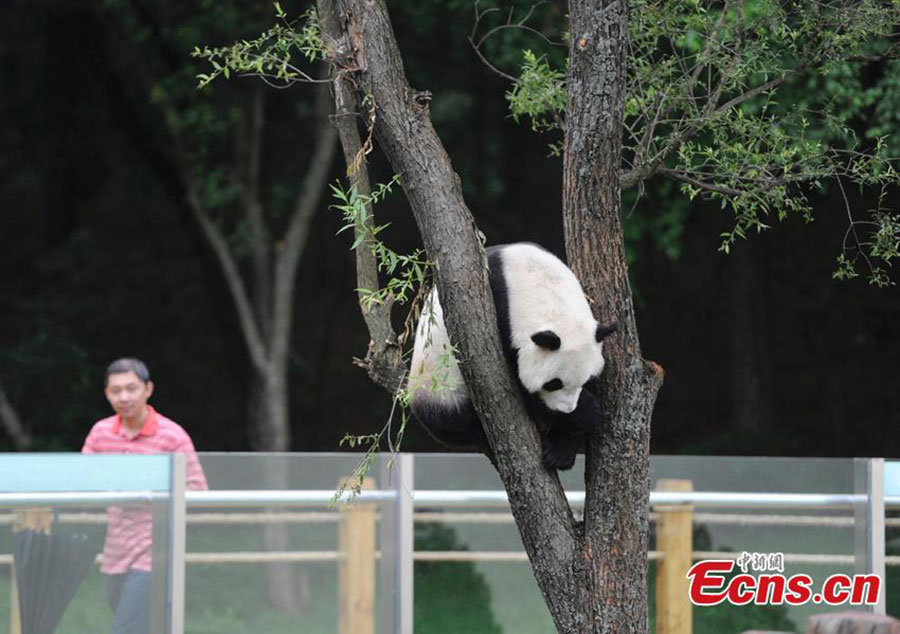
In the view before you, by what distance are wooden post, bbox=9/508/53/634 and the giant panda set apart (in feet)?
6.27

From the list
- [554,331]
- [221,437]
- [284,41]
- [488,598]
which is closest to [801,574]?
[488,598]

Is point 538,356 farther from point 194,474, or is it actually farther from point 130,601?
point 130,601

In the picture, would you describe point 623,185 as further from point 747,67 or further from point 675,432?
point 675,432

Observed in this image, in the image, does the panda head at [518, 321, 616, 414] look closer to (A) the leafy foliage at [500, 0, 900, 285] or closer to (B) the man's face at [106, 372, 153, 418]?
(A) the leafy foliage at [500, 0, 900, 285]

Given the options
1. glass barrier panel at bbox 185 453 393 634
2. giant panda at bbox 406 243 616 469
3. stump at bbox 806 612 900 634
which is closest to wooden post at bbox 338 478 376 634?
glass barrier panel at bbox 185 453 393 634

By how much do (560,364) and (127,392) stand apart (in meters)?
2.62

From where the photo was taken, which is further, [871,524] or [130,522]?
[871,524]

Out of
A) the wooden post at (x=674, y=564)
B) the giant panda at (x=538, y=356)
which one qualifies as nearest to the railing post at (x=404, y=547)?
the wooden post at (x=674, y=564)

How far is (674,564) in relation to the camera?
6.26m

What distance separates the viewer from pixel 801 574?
6488mm

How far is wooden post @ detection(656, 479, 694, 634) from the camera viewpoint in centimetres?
621

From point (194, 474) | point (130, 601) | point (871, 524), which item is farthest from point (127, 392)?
point (871, 524)

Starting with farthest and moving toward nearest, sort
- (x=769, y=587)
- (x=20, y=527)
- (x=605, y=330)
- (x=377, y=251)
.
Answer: (x=769, y=587)
(x=20, y=527)
(x=605, y=330)
(x=377, y=251)

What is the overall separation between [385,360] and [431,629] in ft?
8.58
